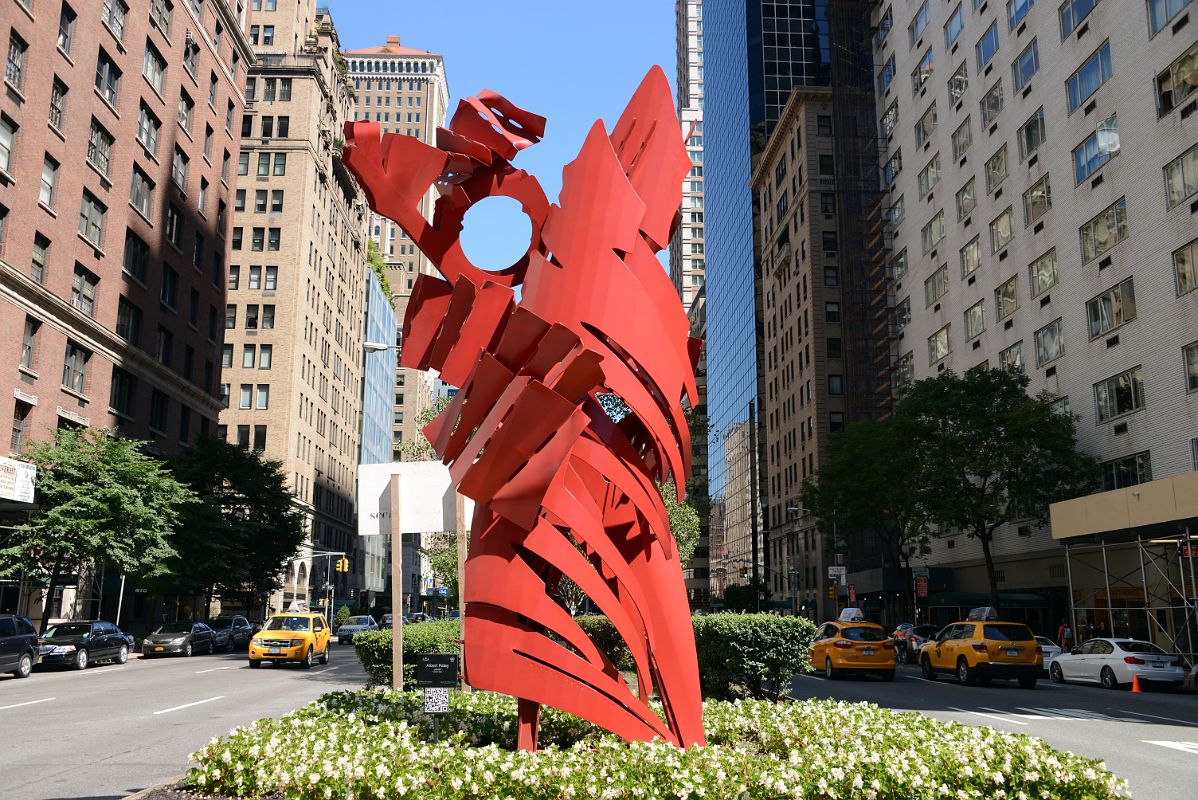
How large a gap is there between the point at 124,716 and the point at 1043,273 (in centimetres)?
3875

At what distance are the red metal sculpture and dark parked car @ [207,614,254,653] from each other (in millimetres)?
36476

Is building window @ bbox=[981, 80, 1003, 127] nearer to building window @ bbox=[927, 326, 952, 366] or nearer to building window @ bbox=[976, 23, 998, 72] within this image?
building window @ bbox=[976, 23, 998, 72]

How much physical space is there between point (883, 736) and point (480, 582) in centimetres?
395

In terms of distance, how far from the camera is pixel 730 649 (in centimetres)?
1680

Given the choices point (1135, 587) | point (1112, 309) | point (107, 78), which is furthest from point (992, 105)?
point (107, 78)

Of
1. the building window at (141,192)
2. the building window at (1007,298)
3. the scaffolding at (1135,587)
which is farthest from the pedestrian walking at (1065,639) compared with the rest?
the building window at (141,192)

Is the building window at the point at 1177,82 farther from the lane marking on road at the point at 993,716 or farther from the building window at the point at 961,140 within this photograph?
the lane marking on road at the point at 993,716

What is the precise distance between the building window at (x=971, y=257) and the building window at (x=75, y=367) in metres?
41.0

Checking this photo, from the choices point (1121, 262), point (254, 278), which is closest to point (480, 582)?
point (1121, 262)

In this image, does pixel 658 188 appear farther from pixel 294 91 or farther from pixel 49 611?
pixel 294 91

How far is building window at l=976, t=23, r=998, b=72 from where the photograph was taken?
1871 inches

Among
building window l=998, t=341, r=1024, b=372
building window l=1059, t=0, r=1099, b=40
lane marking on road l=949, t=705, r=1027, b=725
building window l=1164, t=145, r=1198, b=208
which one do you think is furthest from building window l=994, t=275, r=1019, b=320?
lane marking on road l=949, t=705, r=1027, b=725

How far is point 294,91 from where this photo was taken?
261 ft

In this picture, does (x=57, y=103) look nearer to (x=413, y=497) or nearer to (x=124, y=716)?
(x=124, y=716)
